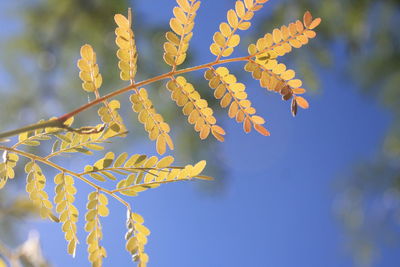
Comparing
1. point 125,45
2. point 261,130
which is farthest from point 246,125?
point 125,45

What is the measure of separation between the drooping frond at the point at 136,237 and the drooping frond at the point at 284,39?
7.1 inches

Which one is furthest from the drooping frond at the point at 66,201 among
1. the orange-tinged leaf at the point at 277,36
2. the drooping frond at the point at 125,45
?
the orange-tinged leaf at the point at 277,36

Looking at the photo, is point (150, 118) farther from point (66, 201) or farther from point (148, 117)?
point (66, 201)

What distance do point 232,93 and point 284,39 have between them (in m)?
0.07

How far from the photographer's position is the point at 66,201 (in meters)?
0.39

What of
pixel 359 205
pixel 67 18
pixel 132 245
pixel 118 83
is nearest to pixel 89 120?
pixel 118 83

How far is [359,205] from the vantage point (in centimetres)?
475

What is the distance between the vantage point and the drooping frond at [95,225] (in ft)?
1.20

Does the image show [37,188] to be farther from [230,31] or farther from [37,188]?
[230,31]

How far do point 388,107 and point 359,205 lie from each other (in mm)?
1165

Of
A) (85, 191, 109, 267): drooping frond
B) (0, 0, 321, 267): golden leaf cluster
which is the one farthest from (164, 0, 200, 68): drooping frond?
(85, 191, 109, 267): drooping frond

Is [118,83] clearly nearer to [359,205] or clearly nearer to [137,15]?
[137,15]

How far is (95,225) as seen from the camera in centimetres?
38

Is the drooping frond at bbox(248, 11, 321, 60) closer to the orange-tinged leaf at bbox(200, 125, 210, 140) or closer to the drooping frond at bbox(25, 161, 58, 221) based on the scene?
the orange-tinged leaf at bbox(200, 125, 210, 140)
